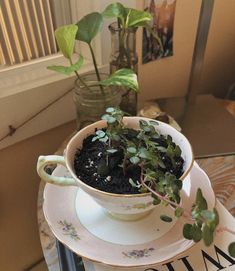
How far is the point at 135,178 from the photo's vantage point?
458 millimetres

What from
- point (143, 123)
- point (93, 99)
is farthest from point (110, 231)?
point (93, 99)

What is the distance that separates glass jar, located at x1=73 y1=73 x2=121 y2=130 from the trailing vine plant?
17 centimetres

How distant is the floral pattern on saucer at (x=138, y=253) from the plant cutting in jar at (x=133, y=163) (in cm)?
6

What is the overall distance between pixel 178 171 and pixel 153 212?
0.10 metres

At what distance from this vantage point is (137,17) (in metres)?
0.63

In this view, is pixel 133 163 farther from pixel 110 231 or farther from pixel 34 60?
Result: pixel 34 60

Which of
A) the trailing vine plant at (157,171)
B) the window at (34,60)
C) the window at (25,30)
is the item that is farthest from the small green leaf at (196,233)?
the window at (25,30)

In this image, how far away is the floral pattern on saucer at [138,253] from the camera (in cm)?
46

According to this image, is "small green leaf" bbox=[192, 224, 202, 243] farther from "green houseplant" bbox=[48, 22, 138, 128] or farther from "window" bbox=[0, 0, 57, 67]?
"window" bbox=[0, 0, 57, 67]

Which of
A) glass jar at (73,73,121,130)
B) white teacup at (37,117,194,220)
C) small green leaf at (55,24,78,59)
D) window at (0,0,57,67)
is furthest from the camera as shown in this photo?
window at (0,0,57,67)

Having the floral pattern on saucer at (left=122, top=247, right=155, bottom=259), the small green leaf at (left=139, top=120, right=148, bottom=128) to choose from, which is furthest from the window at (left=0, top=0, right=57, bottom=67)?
the floral pattern on saucer at (left=122, top=247, right=155, bottom=259)

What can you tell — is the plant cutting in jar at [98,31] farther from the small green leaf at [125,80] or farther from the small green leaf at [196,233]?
the small green leaf at [196,233]

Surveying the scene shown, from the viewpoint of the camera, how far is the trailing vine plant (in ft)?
1.16

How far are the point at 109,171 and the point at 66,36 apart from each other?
0.25 metres
